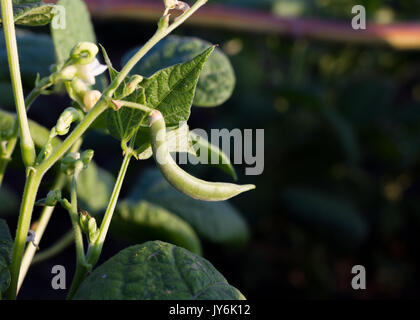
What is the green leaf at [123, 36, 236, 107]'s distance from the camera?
51 centimetres

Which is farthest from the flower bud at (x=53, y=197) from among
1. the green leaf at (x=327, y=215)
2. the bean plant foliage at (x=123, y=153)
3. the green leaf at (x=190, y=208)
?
the green leaf at (x=327, y=215)

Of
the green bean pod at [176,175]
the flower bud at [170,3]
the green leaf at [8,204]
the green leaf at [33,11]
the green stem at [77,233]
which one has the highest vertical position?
the green leaf at [33,11]

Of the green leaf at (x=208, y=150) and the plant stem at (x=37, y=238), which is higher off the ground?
the green leaf at (x=208, y=150)

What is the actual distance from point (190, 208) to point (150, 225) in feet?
0.47

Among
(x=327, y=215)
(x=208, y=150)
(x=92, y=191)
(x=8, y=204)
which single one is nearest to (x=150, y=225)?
(x=92, y=191)

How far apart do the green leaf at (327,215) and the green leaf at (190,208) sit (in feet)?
2.52

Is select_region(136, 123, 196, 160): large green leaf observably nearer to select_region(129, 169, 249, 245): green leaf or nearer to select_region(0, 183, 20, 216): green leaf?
select_region(129, 169, 249, 245): green leaf

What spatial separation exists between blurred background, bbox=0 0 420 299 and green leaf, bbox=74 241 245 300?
910mm

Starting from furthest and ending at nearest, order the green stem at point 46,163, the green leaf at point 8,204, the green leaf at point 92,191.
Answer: the green leaf at point 8,204 < the green leaf at point 92,191 < the green stem at point 46,163

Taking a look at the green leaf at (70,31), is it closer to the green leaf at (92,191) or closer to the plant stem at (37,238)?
the plant stem at (37,238)

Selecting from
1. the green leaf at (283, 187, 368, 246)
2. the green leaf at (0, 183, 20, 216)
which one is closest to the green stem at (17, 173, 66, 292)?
the green leaf at (0, 183, 20, 216)

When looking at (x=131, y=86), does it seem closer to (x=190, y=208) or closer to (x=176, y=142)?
(x=176, y=142)

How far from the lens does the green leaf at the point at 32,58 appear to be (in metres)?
0.56

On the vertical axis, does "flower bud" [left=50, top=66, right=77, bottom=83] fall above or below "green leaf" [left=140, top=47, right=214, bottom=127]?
above
